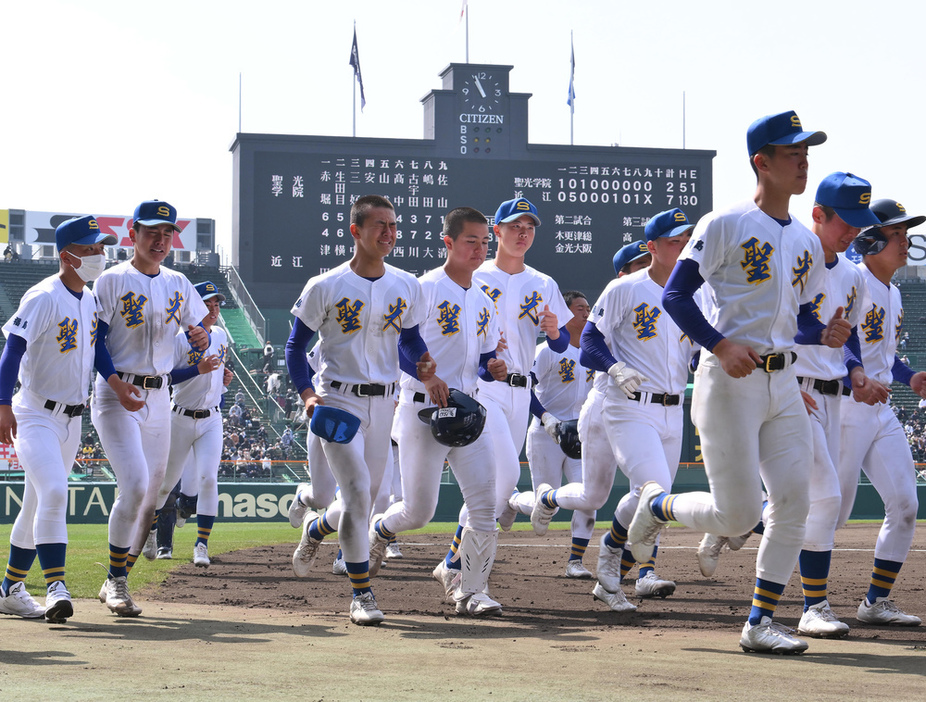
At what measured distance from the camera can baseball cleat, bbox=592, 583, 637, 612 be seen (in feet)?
24.6

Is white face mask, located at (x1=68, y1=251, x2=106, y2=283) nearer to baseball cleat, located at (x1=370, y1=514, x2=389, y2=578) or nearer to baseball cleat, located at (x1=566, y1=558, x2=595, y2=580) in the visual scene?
baseball cleat, located at (x1=370, y1=514, x2=389, y2=578)

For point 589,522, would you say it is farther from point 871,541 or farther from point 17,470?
point 17,470

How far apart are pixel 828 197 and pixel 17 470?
2181 centimetres

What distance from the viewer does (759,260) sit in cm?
546

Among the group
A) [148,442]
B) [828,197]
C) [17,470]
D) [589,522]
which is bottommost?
[17,470]

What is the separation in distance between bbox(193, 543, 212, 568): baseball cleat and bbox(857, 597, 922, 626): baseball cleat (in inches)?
258

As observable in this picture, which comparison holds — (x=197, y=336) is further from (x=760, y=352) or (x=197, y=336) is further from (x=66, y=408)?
(x=760, y=352)

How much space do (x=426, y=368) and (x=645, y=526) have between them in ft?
5.23

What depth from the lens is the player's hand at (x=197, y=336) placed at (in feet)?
25.1

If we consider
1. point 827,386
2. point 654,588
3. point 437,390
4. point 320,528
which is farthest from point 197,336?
point 827,386

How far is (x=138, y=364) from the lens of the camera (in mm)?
7480

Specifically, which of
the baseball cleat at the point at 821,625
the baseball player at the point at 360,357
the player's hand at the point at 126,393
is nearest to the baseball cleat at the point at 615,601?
the baseball cleat at the point at 821,625

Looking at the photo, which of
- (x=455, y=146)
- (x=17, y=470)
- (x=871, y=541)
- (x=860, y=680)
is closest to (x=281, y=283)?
(x=455, y=146)

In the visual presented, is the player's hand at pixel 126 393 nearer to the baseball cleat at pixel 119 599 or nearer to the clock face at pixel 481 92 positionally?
the baseball cleat at pixel 119 599
